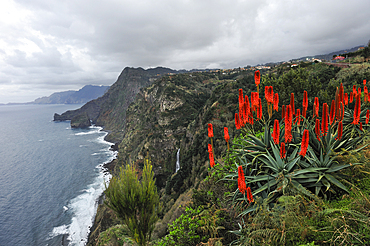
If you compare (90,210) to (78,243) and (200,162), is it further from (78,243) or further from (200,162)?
(200,162)

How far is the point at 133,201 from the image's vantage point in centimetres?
755

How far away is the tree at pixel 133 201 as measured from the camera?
752 centimetres

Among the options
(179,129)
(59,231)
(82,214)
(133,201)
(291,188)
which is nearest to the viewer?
(291,188)

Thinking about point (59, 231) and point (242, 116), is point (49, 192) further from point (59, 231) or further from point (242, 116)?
point (242, 116)

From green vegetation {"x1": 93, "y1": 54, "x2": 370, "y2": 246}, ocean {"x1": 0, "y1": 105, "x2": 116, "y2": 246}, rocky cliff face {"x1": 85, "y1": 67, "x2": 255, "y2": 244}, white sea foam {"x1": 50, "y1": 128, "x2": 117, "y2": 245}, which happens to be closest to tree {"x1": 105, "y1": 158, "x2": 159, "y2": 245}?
green vegetation {"x1": 93, "y1": 54, "x2": 370, "y2": 246}

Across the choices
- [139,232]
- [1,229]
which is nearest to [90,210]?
[1,229]

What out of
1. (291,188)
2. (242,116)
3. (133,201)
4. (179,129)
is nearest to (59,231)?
(133,201)

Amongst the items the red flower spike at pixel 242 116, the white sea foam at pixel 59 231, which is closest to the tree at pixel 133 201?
the red flower spike at pixel 242 116

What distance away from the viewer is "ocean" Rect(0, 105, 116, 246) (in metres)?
37.3

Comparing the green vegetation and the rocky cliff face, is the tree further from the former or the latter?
the rocky cliff face

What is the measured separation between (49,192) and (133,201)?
64075 millimetres

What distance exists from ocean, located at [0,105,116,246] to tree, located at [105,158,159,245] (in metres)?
14.1

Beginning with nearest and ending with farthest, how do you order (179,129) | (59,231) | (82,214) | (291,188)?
1. (291,188)
2. (59,231)
3. (82,214)
4. (179,129)

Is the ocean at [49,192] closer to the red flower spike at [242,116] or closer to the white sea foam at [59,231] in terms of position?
the white sea foam at [59,231]
